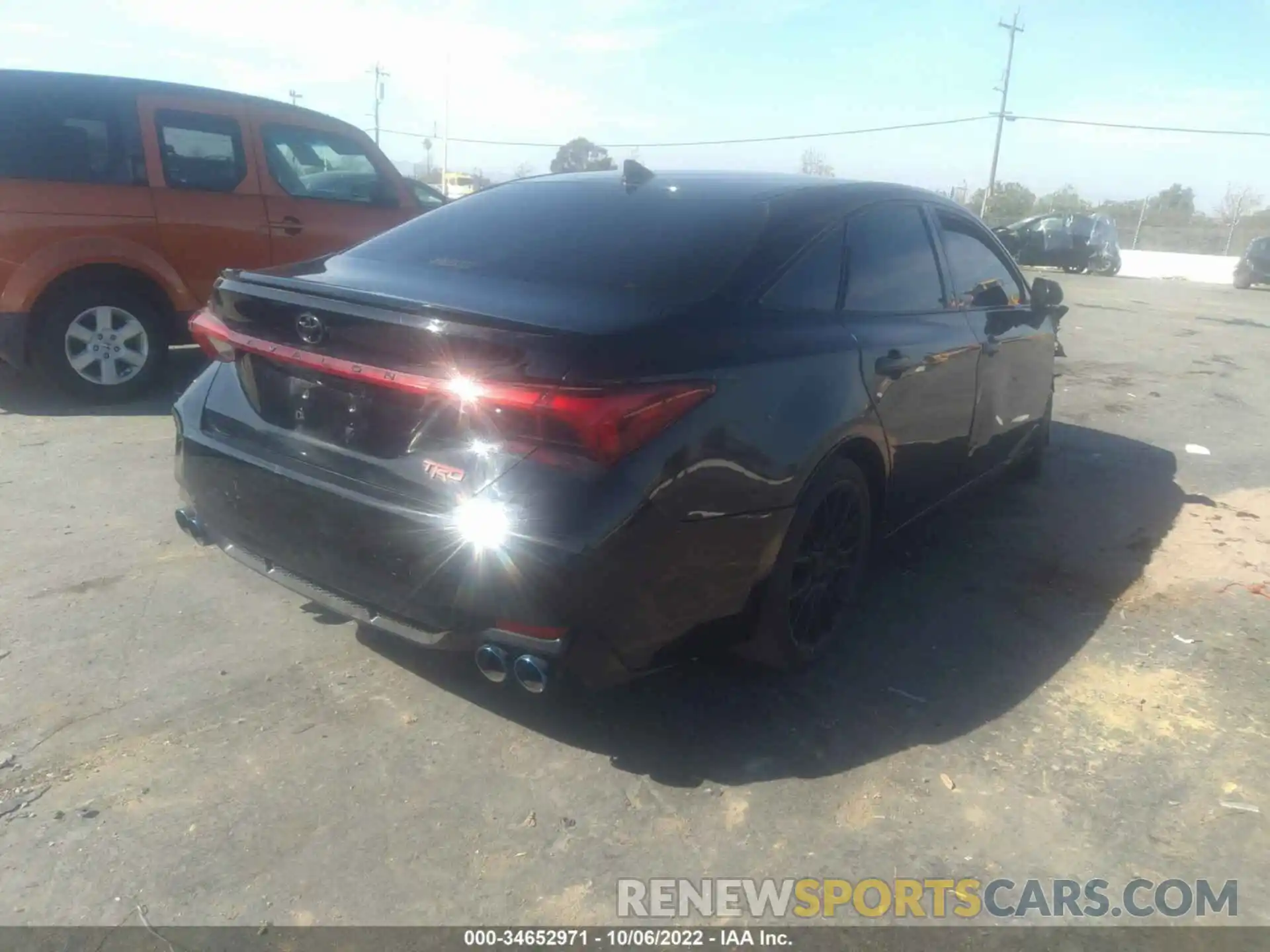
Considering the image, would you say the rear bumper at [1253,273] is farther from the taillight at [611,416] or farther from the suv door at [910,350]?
the taillight at [611,416]

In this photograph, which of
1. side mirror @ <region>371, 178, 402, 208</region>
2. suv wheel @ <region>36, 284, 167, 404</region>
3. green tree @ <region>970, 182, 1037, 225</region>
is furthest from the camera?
green tree @ <region>970, 182, 1037, 225</region>

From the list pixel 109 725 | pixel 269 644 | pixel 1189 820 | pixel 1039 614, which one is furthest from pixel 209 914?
pixel 1039 614

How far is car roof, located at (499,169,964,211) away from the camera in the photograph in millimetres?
3459

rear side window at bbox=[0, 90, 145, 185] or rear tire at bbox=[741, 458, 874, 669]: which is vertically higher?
rear side window at bbox=[0, 90, 145, 185]

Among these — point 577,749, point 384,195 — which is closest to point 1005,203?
point 384,195

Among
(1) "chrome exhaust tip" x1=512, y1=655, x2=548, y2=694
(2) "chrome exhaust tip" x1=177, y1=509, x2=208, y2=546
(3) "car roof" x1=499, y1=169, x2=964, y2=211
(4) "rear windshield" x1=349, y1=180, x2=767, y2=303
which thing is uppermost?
(3) "car roof" x1=499, y1=169, x2=964, y2=211

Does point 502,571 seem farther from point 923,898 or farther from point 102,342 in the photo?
point 102,342

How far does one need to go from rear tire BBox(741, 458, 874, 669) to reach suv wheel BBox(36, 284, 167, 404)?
4.96 metres

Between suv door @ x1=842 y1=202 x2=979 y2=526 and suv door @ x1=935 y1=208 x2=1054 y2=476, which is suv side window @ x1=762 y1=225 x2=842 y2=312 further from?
suv door @ x1=935 y1=208 x2=1054 y2=476

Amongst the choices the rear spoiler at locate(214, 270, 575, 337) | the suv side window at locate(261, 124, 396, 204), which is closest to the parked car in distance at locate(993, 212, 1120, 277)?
the suv side window at locate(261, 124, 396, 204)

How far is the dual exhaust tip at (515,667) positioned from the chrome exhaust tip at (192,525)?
1174 mm

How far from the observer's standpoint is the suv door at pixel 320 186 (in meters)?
6.71

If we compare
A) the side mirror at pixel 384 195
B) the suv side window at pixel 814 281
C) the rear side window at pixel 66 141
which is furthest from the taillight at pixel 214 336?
the side mirror at pixel 384 195
